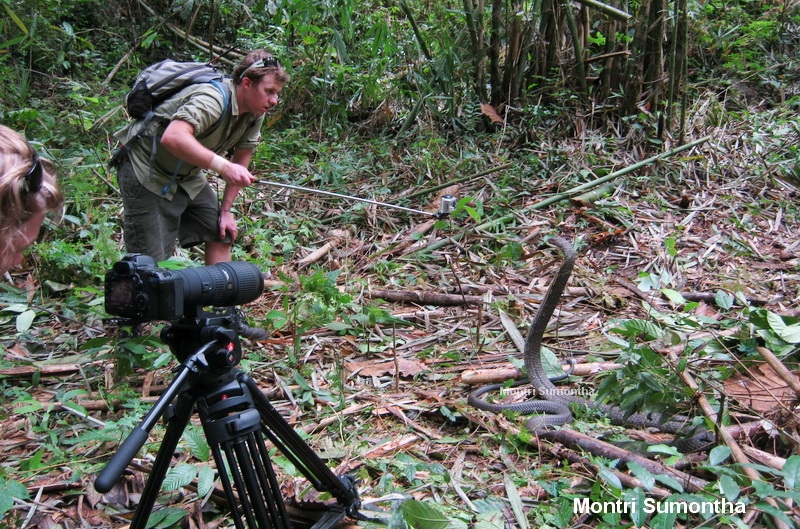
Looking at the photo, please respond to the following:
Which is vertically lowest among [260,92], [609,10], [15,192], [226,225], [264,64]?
[226,225]

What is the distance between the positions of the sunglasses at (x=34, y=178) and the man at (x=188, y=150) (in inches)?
66.2

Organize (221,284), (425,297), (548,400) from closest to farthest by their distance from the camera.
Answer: (221,284) → (548,400) → (425,297)

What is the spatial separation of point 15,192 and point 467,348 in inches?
105

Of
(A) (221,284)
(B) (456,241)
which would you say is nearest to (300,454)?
(A) (221,284)

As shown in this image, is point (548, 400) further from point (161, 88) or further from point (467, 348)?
point (161, 88)

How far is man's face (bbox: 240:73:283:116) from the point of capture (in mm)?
3307

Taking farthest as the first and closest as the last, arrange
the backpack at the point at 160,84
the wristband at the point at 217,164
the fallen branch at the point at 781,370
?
the backpack at the point at 160,84, the wristband at the point at 217,164, the fallen branch at the point at 781,370

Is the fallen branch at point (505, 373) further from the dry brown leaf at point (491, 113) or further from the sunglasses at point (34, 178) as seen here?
the dry brown leaf at point (491, 113)

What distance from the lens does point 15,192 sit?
1376mm

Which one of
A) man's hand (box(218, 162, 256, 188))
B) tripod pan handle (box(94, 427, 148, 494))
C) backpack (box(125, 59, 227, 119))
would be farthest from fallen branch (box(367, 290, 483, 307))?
tripod pan handle (box(94, 427, 148, 494))

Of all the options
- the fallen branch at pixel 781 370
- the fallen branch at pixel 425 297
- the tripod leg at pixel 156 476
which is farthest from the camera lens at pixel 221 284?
the fallen branch at pixel 425 297

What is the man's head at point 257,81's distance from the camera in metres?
3.30

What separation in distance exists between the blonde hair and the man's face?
1948 millimetres

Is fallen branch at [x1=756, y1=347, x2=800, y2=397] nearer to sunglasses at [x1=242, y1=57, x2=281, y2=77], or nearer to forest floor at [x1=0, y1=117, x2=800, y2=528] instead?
forest floor at [x1=0, y1=117, x2=800, y2=528]
